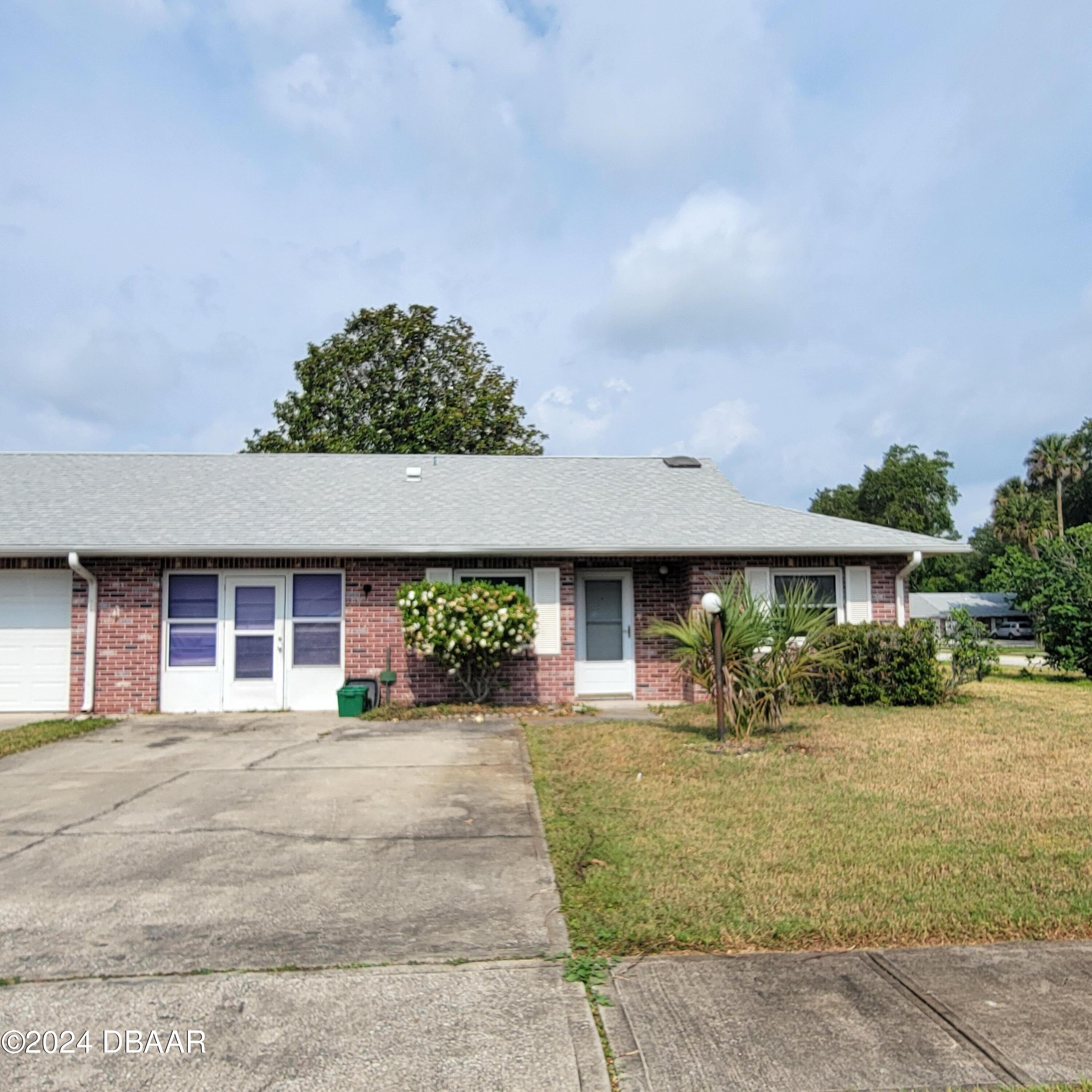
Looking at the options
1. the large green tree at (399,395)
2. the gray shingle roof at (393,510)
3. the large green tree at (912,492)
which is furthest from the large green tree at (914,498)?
the gray shingle roof at (393,510)

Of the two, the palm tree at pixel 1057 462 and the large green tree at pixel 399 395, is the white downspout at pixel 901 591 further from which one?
the palm tree at pixel 1057 462

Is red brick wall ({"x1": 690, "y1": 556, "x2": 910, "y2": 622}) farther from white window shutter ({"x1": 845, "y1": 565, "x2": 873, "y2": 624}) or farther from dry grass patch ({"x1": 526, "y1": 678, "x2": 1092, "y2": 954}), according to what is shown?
dry grass patch ({"x1": 526, "y1": 678, "x2": 1092, "y2": 954})

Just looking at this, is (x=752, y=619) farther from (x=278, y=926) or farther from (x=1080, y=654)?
(x=1080, y=654)

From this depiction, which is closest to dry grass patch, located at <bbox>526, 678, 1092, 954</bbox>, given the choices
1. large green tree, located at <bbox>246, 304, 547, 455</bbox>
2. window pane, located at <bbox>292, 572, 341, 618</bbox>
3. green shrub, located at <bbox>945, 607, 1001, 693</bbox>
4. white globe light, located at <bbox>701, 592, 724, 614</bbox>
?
white globe light, located at <bbox>701, 592, 724, 614</bbox>

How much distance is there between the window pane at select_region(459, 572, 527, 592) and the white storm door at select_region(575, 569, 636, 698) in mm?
965

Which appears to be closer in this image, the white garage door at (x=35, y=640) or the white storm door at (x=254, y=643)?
the white garage door at (x=35, y=640)

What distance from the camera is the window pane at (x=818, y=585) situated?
13906 millimetres

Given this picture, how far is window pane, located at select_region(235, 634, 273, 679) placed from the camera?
13.2 m

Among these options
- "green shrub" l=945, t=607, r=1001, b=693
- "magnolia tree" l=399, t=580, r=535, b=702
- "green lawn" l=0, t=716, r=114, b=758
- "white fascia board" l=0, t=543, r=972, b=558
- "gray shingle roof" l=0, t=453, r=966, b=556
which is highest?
"gray shingle roof" l=0, t=453, r=966, b=556

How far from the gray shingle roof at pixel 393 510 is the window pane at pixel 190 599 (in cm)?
74

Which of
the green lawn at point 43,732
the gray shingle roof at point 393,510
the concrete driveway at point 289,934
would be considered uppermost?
the gray shingle roof at point 393,510

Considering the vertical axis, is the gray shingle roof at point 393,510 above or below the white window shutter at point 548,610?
above

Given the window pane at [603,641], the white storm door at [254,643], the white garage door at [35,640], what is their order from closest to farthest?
1. the white garage door at [35,640]
2. the white storm door at [254,643]
3. the window pane at [603,641]

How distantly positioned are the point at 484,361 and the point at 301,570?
19206mm
